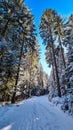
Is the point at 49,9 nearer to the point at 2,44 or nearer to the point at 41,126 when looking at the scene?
the point at 2,44

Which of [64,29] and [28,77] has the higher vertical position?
[64,29]

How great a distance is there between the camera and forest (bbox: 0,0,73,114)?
1338 cm

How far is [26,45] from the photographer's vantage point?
2788cm

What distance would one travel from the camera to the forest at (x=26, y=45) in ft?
43.9

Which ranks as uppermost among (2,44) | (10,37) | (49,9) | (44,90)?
(49,9)

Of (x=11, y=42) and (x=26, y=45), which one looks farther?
(x=26, y=45)

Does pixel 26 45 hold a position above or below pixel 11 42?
above

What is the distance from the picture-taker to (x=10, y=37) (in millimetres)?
18703

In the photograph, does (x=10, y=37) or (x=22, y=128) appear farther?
(x=10, y=37)

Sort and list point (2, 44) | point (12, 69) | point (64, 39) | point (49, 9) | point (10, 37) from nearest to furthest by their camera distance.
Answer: point (2, 44) < point (12, 69) < point (10, 37) < point (49, 9) < point (64, 39)

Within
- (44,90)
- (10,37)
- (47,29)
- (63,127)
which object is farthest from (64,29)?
(44,90)

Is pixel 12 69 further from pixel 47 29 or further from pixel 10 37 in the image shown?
pixel 47 29

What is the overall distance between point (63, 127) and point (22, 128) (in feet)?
6.74

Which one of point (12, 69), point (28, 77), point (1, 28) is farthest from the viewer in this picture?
point (28, 77)
